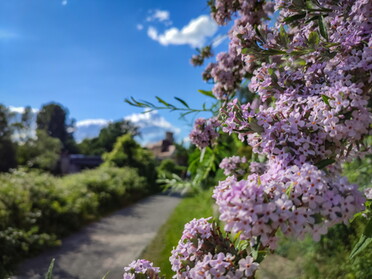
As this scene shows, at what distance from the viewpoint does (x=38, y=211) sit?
25.6 feet

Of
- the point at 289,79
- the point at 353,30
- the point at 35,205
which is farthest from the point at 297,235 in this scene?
the point at 35,205

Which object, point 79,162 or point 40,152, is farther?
point 79,162

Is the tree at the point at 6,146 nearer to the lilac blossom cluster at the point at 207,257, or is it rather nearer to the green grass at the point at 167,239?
the green grass at the point at 167,239

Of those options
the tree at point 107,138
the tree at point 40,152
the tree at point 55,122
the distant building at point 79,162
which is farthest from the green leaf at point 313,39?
the tree at point 55,122

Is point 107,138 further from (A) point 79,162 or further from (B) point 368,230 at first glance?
(B) point 368,230

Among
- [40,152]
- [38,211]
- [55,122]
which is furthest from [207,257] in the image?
[55,122]

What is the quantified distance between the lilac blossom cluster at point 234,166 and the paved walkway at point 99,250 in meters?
3.27

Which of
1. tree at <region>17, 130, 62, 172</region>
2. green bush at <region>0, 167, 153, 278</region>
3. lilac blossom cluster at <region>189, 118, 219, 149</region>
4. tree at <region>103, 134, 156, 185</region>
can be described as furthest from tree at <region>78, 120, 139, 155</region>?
lilac blossom cluster at <region>189, 118, 219, 149</region>

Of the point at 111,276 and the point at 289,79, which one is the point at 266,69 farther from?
the point at 111,276

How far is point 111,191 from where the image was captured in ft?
42.3

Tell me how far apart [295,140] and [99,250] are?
6.39 metres

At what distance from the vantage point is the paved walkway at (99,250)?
5.72m

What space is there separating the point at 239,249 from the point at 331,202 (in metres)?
0.46

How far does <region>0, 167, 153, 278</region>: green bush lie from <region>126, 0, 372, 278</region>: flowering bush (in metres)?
5.21
